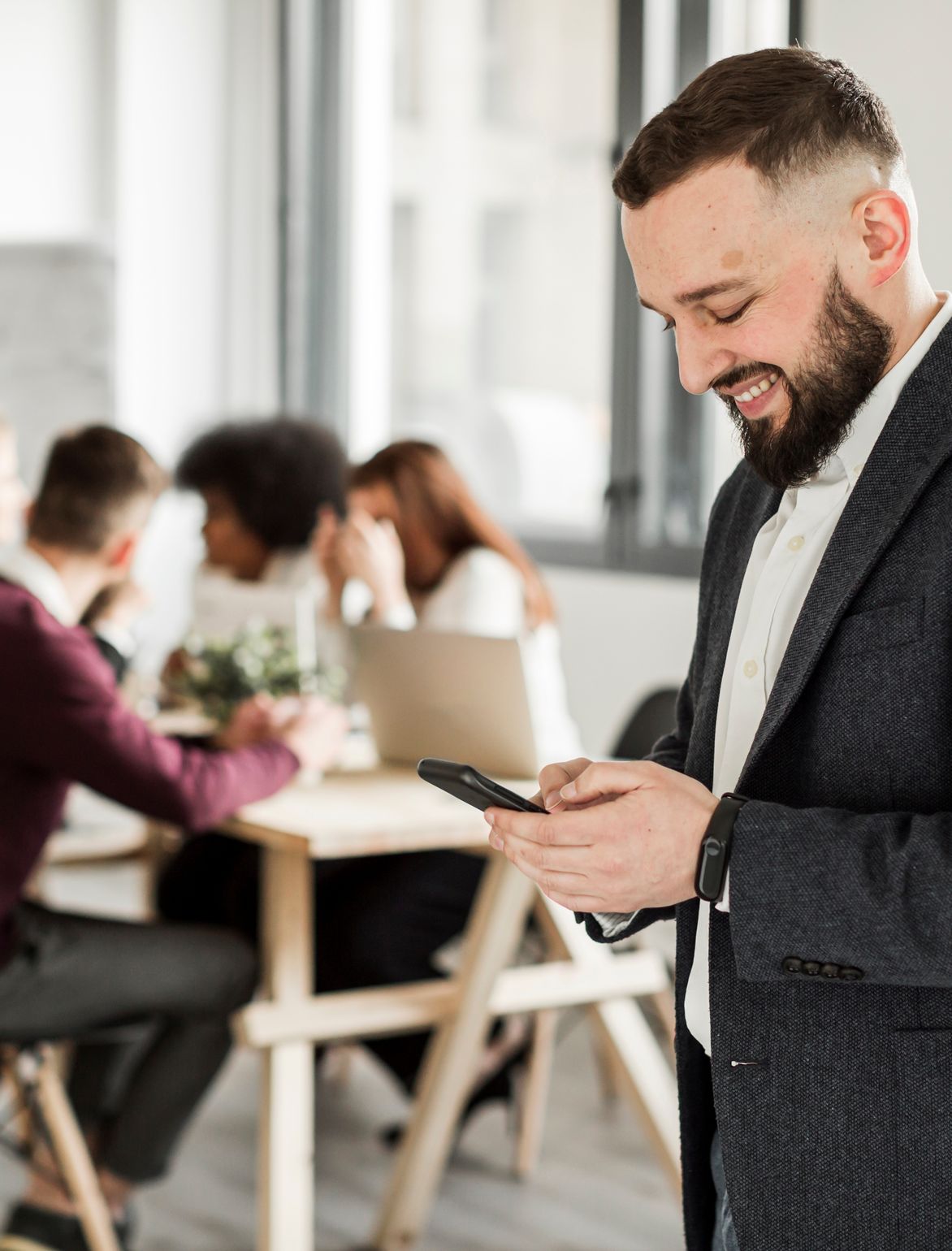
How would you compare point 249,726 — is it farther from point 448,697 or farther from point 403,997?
point 403,997

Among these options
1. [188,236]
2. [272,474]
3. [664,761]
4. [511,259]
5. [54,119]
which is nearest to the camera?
[664,761]

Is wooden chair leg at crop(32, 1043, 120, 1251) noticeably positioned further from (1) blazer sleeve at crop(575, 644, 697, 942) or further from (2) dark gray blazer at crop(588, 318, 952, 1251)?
(2) dark gray blazer at crop(588, 318, 952, 1251)

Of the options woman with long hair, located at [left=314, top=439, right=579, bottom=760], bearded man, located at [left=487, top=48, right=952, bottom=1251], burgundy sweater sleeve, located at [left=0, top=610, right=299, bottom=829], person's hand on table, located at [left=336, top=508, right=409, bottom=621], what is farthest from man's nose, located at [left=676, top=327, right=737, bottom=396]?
person's hand on table, located at [left=336, top=508, right=409, bottom=621]

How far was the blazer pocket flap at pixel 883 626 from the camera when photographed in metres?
1.03

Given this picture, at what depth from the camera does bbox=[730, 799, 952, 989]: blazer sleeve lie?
3.21 feet

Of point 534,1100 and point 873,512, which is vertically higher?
point 873,512

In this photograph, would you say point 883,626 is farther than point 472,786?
No

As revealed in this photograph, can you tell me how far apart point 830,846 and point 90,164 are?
5.17m

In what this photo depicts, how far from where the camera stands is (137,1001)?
2283mm

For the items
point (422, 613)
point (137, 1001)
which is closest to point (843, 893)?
point (137, 1001)

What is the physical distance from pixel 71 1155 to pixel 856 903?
1.67 meters

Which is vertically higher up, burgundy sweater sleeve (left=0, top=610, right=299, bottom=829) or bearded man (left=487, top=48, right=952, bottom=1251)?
bearded man (left=487, top=48, right=952, bottom=1251)

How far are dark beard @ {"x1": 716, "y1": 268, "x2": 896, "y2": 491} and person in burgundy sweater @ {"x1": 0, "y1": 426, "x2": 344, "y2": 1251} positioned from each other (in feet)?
4.22

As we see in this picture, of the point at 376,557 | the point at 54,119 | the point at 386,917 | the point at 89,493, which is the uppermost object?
the point at 54,119
